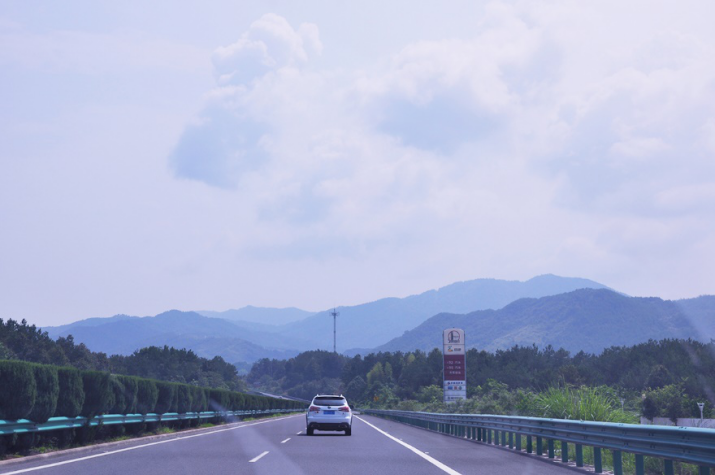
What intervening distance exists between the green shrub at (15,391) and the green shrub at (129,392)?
594cm

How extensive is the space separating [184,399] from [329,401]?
18.7ft

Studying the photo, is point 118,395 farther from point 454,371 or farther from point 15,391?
point 454,371

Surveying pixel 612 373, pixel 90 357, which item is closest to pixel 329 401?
pixel 90 357

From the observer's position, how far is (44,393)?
15695 mm

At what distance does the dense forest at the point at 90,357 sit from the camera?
347 feet

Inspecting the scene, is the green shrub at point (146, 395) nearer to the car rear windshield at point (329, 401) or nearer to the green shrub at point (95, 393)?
the green shrub at point (95, 393)

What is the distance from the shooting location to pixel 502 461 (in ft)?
52.5

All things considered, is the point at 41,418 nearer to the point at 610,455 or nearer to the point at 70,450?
the point at 70,450

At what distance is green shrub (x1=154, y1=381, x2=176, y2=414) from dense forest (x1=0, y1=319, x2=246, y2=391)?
30.7 metres

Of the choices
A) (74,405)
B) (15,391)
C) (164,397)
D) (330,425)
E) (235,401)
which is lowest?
(330,425)

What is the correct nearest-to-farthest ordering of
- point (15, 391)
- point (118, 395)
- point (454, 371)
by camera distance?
point (15, 391), point (118, 395), point (454, 371)

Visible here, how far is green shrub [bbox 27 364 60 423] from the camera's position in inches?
607

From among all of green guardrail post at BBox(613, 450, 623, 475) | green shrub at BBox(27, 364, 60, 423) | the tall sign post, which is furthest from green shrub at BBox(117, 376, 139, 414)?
the tall sign post

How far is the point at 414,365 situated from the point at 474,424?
16885 centimetres
